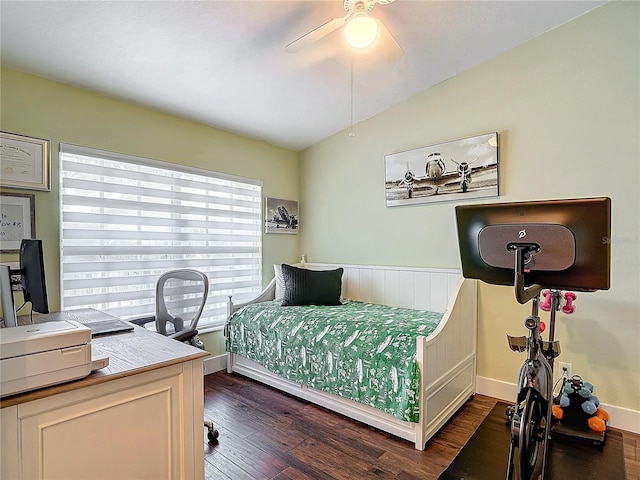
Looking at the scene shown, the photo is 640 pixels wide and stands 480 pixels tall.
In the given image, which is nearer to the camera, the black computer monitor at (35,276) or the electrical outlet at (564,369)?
the black computer monitor at (35,276)

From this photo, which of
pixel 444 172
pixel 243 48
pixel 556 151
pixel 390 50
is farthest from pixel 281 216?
pixel 556 151

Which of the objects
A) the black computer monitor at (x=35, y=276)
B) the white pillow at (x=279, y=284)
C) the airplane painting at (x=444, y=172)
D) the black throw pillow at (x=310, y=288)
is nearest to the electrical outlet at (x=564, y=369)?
the airplane painting at (x=444, y=172)

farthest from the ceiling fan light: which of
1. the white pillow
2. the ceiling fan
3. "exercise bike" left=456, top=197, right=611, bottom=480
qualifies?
the white pillow

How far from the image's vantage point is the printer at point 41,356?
39.1 inches

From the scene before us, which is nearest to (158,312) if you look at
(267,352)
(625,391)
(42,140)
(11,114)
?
(267,352)

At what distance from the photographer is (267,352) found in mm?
2771

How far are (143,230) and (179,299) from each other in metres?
0.74

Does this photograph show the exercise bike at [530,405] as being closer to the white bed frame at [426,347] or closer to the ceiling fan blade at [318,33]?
the white bed frame at [426,347]

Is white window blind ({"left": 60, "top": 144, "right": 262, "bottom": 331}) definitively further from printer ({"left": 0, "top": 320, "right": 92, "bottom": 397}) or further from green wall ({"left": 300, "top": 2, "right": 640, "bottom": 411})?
printer ({"left": 0, "top": 320, "right": 92, "bottom": 397})

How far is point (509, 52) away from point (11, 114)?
3443 millimetres

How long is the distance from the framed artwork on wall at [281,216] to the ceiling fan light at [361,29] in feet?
7.12

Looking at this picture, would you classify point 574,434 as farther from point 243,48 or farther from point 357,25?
point 243,48

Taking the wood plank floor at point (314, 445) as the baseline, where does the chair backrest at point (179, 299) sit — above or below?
→ above

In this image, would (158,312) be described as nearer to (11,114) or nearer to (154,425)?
(154,425)
